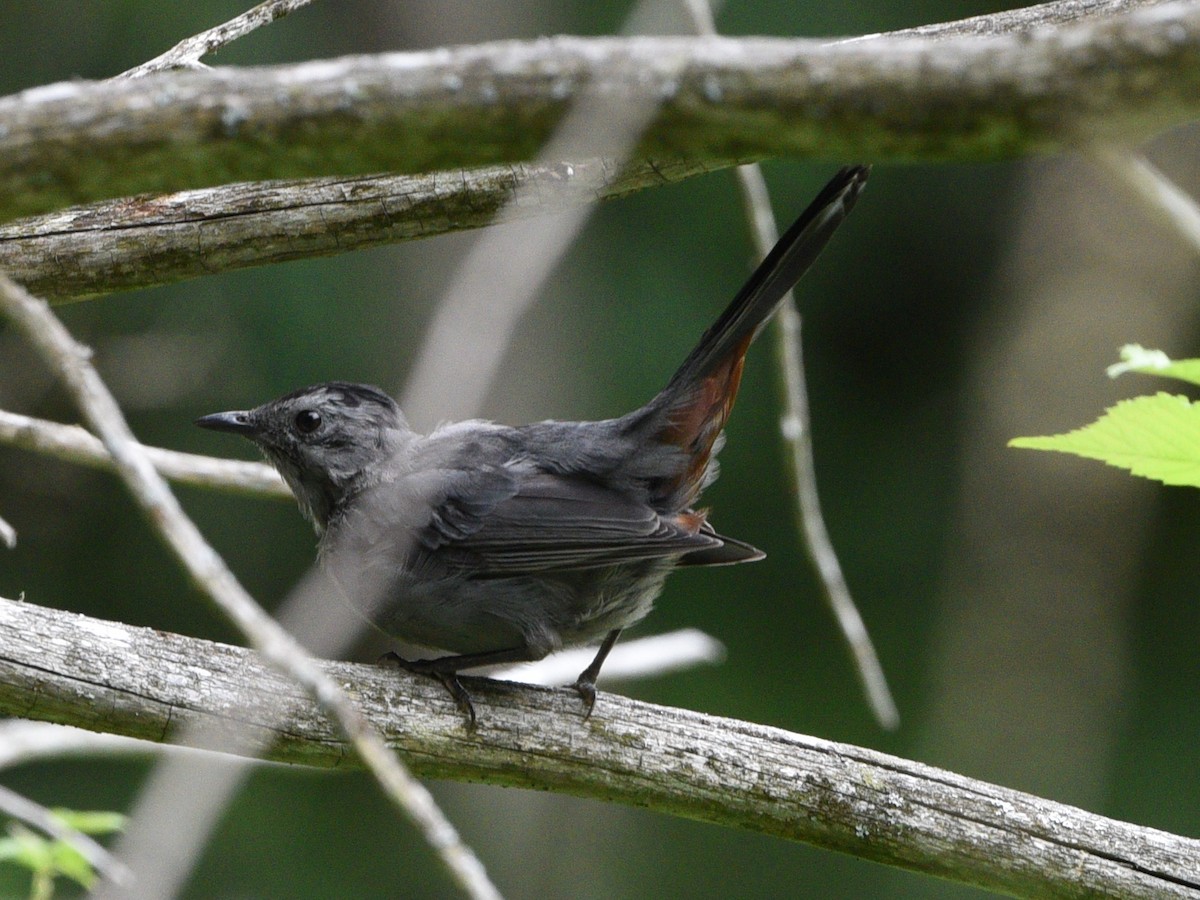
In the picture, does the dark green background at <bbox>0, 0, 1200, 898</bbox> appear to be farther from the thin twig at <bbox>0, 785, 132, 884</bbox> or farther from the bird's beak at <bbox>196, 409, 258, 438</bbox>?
the thin twig at <bbox>0, 785, 132, 884</bbox>

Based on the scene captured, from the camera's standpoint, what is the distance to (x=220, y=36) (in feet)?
11.1

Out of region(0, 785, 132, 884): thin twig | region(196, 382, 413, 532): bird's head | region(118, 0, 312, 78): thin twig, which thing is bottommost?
region(0, 785, 132, 884): thin twig

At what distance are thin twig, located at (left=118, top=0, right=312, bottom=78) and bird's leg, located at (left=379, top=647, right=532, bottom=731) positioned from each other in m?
1.70

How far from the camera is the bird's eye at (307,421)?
4.10 m

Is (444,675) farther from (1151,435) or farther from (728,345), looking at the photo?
(1151,435)

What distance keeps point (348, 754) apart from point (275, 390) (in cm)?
459

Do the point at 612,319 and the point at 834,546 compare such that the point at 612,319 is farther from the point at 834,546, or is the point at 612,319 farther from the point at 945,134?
the point at 945,134

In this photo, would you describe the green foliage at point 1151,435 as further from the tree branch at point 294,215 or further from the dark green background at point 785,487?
the dark green background at point 785,487

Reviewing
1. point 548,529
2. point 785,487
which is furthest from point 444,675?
point 785,487

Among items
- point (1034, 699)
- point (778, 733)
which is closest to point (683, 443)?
point (778, 733)

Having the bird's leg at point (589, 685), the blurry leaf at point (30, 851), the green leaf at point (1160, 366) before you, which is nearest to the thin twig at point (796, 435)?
the bird's leg at point (589, 685)

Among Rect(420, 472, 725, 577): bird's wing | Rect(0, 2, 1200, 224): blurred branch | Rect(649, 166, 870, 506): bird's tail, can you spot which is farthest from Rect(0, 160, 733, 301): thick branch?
Rect(0, 2, 1200, 224): blurred branch

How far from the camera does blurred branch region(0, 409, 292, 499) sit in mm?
3736

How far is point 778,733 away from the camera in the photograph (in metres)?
3.17
